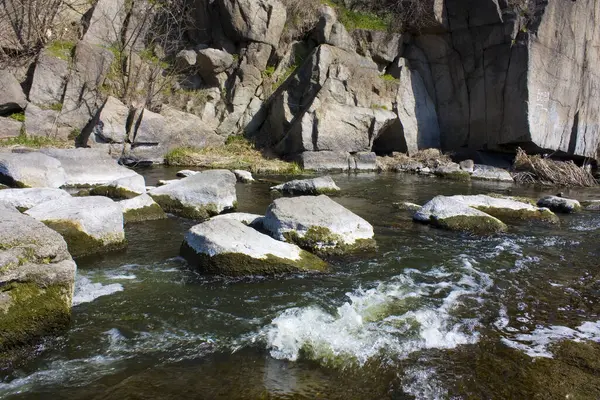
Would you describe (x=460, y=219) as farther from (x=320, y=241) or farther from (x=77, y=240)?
(x=77, y=240)

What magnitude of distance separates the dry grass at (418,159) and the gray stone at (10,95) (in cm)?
1431

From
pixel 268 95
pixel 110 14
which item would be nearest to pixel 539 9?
pixel 268 95

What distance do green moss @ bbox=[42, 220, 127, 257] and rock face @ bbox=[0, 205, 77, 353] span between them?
1.53 meters

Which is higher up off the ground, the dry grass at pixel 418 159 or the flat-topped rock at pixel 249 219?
the dry grass at pixel 418 159

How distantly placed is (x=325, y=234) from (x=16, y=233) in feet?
11.9

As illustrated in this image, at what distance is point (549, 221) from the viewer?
27.6 feet

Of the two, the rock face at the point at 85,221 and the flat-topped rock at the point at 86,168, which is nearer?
the rock face at the point at 85,221

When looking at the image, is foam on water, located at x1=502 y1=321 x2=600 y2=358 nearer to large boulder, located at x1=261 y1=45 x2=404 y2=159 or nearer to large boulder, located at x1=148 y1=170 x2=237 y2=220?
large boulder, located at x1=148 y1=170 x2=237 y2=220

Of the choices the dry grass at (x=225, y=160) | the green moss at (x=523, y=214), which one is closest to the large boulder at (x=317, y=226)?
the green moss at (x=523, y=214)

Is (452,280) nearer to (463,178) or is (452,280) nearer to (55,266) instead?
(55,266)

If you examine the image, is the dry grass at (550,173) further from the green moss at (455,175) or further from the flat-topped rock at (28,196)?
the flat-topped rock at (28,196)

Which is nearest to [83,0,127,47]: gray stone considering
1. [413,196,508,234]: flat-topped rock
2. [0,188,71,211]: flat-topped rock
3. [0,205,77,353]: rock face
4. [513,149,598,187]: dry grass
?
[0,188,71,211]: flat-topped rock

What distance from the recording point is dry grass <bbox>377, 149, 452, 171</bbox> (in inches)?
709

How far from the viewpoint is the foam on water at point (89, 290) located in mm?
4061
